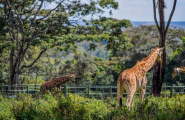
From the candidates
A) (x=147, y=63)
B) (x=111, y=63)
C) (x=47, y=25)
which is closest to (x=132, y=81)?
(x=147, y=63)

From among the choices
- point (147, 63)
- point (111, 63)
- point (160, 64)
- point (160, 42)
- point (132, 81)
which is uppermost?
point (160, 42)

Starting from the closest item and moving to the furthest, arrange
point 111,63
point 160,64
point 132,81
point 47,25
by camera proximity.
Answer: point 132,81 → point 160,64 → point 47,25 → point 111,63

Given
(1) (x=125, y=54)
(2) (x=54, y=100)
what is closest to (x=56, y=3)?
(2) (x=54, y=100)

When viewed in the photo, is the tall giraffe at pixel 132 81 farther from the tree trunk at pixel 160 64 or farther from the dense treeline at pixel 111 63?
the dense treeline at pixel 111 63

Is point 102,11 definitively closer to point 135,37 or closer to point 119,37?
point 119,37

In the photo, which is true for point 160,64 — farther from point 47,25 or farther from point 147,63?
point 47,25

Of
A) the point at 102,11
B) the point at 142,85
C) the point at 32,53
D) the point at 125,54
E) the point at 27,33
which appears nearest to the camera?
the point at 142,85

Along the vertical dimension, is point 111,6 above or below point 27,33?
above

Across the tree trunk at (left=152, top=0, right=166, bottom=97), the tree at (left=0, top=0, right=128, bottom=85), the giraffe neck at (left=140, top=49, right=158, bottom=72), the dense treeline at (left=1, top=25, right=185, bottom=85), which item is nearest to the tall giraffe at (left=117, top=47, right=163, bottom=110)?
the giraffe neck at (left=140, top=49, right=158, bottom=72)

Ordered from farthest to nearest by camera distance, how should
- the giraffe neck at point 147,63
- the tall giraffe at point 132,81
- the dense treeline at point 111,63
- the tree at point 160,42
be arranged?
the dense treeline at point 111,63 → the tree at point 160,42 → the giraffe neck at point 147,63 → the tall giraffe at point 132,81

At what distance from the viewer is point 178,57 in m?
35.4

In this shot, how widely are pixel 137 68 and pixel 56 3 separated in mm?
13077

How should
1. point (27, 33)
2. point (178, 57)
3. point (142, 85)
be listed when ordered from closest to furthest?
point (142, 85) → point (27, 33) → point (178, 57)

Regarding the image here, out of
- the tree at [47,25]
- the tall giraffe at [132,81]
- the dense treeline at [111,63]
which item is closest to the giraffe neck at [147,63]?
the tall giraffe at [132,81]
